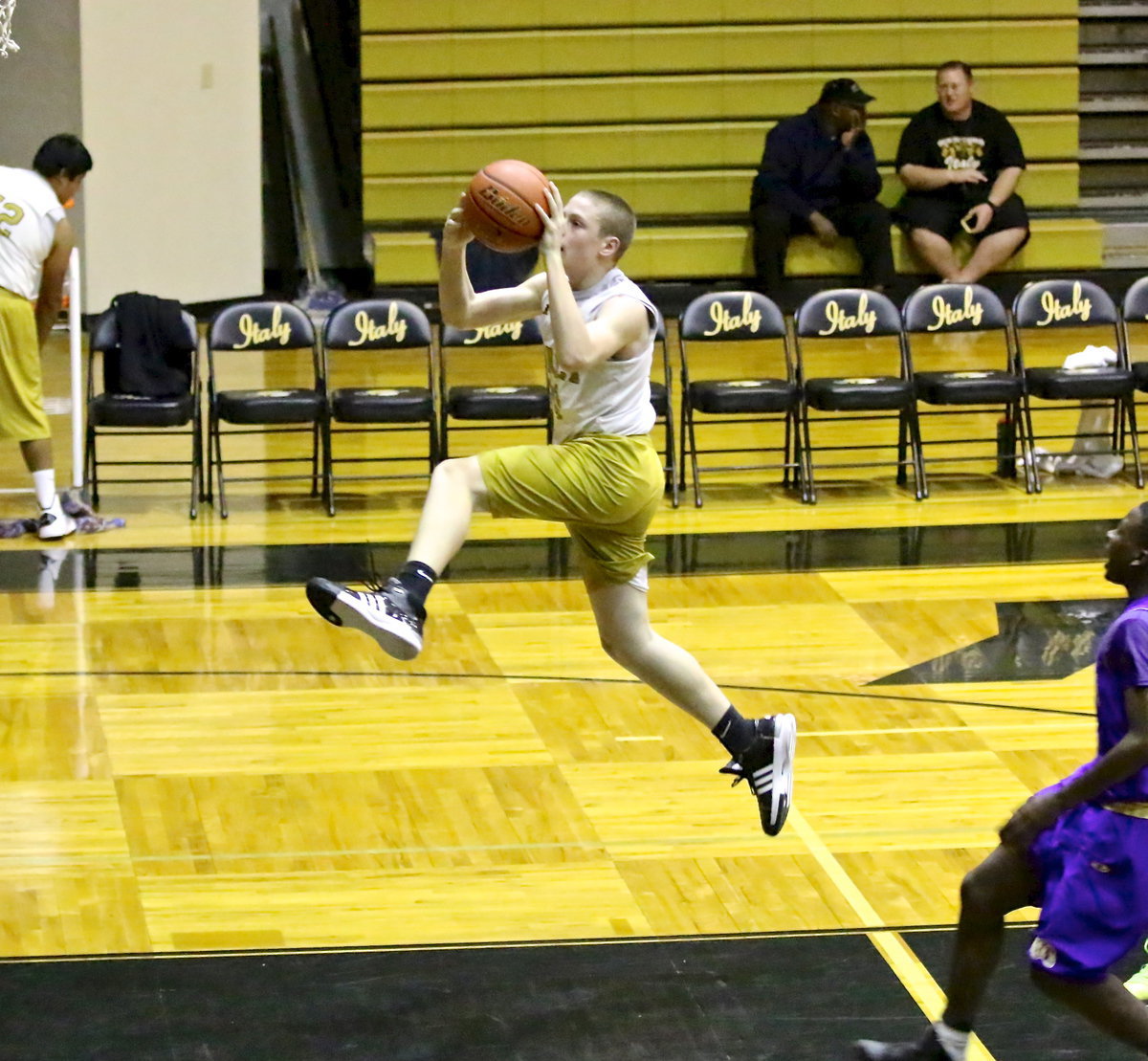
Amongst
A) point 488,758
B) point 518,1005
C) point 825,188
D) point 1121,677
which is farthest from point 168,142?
point 1121,677

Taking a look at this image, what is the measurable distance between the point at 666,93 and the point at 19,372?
6309mm

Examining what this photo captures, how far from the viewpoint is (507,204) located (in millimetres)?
4242

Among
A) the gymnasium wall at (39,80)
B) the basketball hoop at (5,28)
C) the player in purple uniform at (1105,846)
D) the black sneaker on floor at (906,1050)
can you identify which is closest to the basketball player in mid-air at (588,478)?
the black sneaker on floor at (906,1050)

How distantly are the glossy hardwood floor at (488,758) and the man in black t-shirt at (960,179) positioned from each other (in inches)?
187

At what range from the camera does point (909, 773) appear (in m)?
5.53

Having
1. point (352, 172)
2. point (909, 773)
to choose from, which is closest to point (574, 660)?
point (909, 773)

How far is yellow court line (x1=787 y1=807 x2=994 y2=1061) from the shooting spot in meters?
4.09

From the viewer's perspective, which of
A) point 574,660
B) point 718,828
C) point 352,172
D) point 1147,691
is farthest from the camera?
point 352,172

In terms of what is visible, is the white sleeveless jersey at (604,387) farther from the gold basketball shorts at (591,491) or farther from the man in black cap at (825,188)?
the man in black cap at (825,188)

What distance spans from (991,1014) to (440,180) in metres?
9.74

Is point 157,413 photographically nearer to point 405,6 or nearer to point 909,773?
Result: point 909,773

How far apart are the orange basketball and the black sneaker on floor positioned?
6.24 feet

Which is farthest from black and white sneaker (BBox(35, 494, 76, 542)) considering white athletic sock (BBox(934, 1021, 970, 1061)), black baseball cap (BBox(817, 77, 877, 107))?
black baseball cap (BBox(817, 77, 877, 107))

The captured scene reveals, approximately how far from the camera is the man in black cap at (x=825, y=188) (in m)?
12.2
